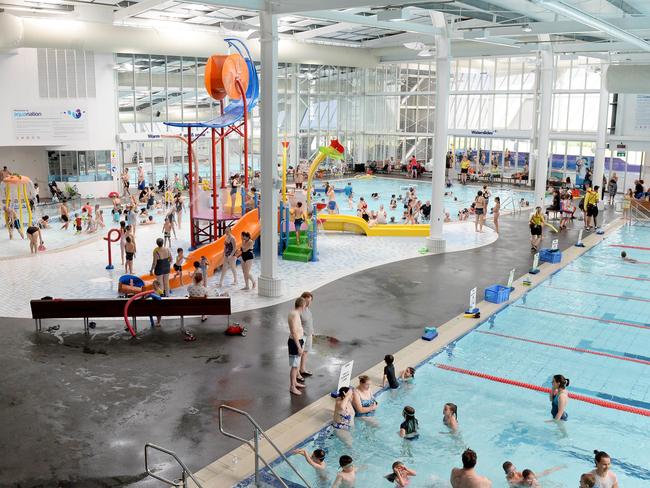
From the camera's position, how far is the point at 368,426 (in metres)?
8.38

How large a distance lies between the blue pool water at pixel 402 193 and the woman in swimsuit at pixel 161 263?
13.5 m

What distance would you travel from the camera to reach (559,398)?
338 inches

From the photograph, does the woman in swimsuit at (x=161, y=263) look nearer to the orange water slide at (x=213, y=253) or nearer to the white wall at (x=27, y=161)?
the orange water slide at (x=213, y=253)

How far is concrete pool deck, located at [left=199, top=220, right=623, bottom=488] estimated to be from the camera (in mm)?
7029

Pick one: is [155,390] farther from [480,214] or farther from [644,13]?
[480,214]

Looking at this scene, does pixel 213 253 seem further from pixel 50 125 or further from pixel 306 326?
pixel 50 125

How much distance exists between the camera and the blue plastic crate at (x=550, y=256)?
56.9ft

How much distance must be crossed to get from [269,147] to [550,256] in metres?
8.35

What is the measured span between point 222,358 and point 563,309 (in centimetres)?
721

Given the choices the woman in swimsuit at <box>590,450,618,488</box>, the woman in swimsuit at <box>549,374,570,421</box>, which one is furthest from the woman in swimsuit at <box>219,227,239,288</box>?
the woman in swimsuit at <box>590,450,618,488</box>

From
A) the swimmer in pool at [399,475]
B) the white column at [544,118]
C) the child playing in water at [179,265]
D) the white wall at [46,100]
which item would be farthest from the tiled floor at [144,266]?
the white wall at [46,100]

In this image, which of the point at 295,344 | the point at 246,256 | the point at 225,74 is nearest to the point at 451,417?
the point at 295,344

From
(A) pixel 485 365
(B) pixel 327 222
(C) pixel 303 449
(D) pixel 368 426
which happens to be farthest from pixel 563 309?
(B) pixel 327 222

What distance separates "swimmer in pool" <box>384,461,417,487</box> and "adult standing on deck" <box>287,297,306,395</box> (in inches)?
90.6
